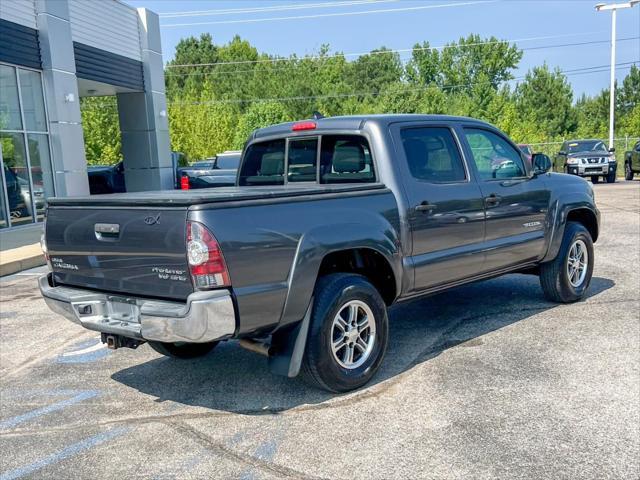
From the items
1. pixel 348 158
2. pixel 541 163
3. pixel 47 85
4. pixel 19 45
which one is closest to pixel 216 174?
pixel 47 85

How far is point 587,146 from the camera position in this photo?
81.8 feet

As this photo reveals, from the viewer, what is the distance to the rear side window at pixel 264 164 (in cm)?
546

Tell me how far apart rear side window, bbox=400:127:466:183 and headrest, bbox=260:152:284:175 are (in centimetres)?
114

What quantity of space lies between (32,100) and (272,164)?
1254 centimetres

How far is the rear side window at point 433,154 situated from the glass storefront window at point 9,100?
12937 mm

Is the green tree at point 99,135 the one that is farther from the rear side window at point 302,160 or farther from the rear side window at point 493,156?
the rear side window at point 493,156

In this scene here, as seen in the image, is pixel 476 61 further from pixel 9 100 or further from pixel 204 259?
pixel 204 259

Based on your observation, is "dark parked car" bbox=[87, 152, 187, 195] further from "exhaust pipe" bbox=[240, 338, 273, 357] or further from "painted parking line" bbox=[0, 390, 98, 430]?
"exhaust pipe" bbox=[240, 338, 273, 357]

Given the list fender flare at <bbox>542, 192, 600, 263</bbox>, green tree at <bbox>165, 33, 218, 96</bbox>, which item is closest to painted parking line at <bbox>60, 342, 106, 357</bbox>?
fender flare at <bbox>542, 192, 600, 263</bbox>

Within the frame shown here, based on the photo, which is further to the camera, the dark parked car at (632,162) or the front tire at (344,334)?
the dark parked car at (632,162)

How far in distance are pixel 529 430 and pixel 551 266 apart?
3021 mm

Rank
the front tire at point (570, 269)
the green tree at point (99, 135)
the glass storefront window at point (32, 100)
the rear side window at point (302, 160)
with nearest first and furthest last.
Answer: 1. the rear side window at point (302, 160)
2. the front tire at point (570, 269)
3. the glass storefront window at point (32, 100)
4. the green tree at point (99, 135)

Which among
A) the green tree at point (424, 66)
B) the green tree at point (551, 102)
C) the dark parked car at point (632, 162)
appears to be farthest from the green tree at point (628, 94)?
the dark parked car at point (632, 162)

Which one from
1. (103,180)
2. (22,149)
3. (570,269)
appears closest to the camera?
(570,269)
